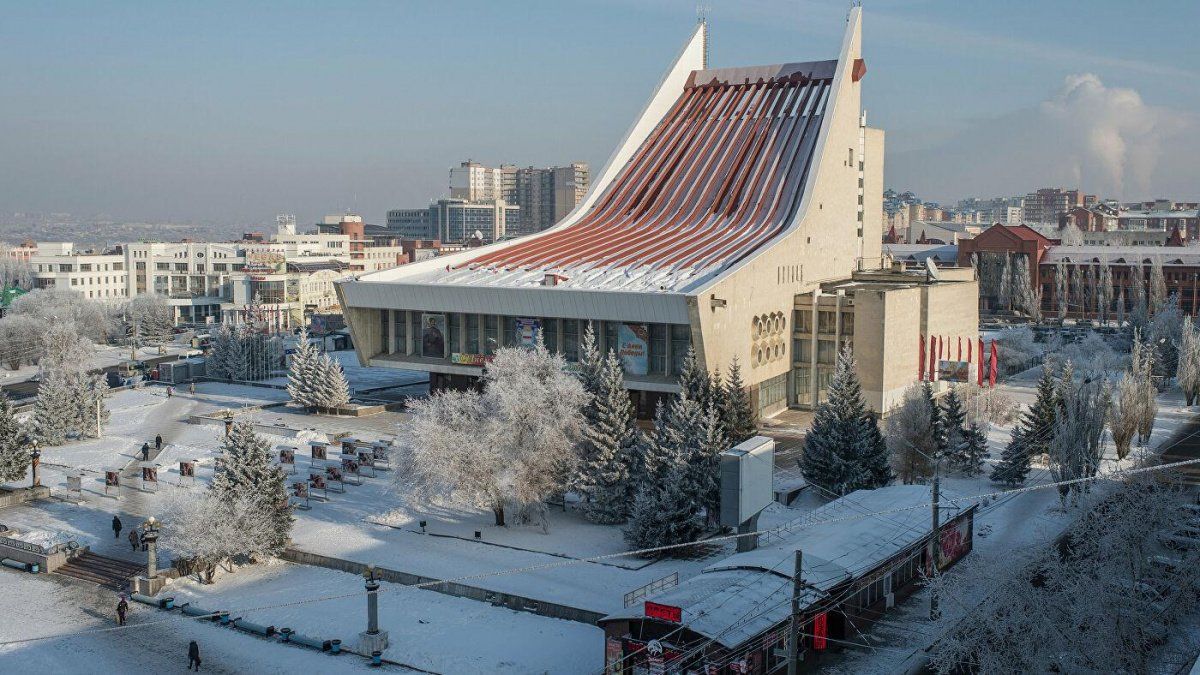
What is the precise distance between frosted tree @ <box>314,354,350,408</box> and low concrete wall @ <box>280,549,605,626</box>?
1931 cm

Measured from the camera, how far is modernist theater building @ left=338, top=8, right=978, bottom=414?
42.8 metres

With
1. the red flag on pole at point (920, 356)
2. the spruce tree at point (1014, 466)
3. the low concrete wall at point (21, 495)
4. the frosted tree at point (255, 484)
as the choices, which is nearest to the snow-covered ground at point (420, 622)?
the frosted tree at point (255, 484)

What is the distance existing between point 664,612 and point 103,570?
1659cm

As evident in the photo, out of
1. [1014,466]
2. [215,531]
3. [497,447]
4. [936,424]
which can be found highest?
[936,424]

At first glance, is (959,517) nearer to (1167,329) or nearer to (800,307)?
(800,307)

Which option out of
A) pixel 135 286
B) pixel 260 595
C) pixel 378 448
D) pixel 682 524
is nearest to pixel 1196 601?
pixel 682 524

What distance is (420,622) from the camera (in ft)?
78.4

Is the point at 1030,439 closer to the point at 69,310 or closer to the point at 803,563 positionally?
the point at 803,563

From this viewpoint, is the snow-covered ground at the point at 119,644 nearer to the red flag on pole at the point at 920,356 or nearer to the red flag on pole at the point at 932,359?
the red flag on pole at the point at 932,359

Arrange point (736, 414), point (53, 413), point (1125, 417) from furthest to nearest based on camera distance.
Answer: point (53, 413), point (1125, 417), point (736, 414)

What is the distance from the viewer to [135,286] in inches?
3824

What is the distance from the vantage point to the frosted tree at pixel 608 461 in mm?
30469

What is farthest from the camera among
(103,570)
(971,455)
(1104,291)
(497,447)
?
(1104,291)

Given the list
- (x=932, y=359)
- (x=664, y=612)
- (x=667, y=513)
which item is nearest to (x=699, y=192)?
(x=932, y=359)
